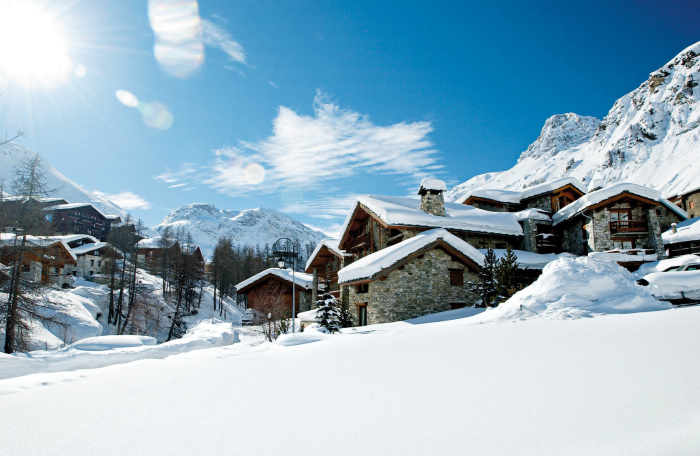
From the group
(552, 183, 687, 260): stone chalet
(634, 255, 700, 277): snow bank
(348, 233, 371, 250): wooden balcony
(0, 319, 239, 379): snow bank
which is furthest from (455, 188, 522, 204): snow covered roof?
(0, 319, 239, 379): snow bank

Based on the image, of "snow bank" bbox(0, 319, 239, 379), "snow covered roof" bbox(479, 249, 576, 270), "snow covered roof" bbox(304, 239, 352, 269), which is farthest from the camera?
"snow covered roof" bbox(304, 239, 352, 269)

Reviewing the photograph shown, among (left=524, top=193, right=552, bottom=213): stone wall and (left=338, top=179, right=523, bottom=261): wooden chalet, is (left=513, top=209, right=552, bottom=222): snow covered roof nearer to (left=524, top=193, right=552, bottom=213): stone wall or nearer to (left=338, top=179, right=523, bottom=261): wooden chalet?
(left=338, top=179, right=523, bottom=261): wooden chalet

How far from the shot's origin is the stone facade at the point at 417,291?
57.7 feet

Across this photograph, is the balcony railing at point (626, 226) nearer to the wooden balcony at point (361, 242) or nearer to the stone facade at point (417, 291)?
the stone facade at point (417, 291)

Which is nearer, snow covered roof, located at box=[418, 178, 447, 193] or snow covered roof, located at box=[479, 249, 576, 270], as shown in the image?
snow covered roof, located at box=[479, 249, 576, 270]

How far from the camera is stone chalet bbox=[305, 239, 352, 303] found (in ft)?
96.4

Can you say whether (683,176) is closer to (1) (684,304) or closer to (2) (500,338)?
(1) (684,304)

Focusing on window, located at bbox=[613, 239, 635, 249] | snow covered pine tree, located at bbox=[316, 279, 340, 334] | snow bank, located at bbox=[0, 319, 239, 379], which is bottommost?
snow bank, located at bbox=[0, 319, 239, 379]

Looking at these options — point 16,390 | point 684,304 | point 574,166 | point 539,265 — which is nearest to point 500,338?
point 16,390

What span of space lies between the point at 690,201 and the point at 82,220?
261ft

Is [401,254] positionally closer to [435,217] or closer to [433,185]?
[435,217]

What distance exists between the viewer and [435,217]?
23.7 metres

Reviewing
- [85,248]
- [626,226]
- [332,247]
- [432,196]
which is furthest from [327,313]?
[85,248]

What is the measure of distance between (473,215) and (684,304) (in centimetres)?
1524
